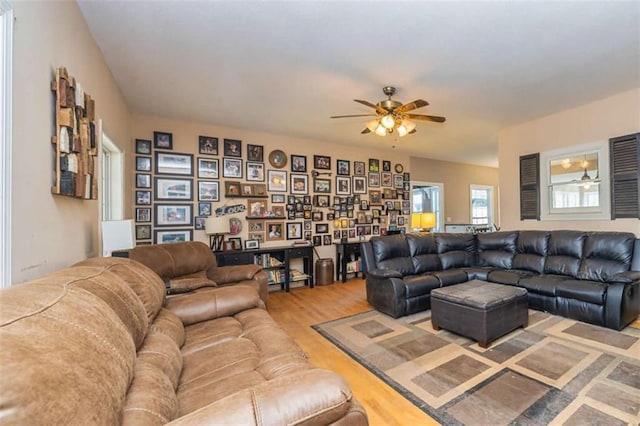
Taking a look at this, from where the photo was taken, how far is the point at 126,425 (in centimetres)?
77

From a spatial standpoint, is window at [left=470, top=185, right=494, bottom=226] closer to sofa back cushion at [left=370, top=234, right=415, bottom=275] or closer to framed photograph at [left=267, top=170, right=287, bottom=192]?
sofa back cushion at [left=370, top=234, right=415, bottom=275]

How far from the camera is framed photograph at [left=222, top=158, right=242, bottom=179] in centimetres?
446

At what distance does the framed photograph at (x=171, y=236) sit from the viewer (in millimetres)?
3990

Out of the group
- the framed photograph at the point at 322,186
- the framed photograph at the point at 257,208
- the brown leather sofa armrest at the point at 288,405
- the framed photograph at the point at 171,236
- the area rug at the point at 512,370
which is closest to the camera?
the brown leather sofa armrest at the point at 288,405

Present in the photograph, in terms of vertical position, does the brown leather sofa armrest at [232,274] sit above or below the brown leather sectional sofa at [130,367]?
below

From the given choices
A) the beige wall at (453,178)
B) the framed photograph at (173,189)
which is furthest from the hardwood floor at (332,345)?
the beige wall at (453,178)

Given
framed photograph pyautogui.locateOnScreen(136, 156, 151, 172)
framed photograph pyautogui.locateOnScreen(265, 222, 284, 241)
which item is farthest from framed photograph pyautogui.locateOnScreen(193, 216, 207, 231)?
framed photograph pyautogui.locateOnScreen(265, 222, 284, 241)

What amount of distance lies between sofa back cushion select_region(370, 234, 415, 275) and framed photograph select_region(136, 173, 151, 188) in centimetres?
323

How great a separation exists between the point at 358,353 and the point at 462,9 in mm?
2773

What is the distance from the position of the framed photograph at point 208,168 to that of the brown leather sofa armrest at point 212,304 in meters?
2.58

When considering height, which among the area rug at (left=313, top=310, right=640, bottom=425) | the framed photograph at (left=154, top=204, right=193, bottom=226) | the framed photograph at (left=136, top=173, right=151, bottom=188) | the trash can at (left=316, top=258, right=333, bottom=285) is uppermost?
the framed photograph at (left=136, top=173, right=151, bottom=188)

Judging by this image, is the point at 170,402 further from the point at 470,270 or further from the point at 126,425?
the point at 470,270

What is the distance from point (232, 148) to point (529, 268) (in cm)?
462

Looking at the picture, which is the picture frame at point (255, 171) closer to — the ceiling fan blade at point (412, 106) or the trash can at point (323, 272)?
the trash can at point (323, 272)
